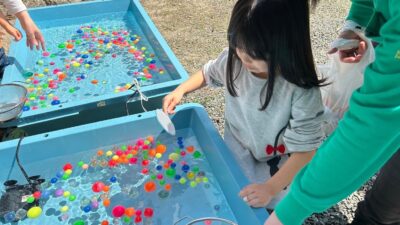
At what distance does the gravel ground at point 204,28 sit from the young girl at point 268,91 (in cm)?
84

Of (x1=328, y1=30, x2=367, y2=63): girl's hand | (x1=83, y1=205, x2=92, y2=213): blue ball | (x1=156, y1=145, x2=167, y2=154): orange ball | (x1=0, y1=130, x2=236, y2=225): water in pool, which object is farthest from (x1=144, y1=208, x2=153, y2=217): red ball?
(x1=328, y1=30, x2=367, y2=63): girl's hand

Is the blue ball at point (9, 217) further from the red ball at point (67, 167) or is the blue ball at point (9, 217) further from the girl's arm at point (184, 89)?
the girl's arm at point (184, 89)

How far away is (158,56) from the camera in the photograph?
2.96 meters

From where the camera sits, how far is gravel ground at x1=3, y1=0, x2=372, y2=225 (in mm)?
2836

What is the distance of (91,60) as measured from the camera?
2963mm

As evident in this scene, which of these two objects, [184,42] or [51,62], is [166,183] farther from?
[184,42]

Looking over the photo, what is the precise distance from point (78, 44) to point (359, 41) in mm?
2321

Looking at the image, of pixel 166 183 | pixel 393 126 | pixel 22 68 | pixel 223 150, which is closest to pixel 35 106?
pixel 22 68

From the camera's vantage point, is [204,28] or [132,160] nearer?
[132,160]

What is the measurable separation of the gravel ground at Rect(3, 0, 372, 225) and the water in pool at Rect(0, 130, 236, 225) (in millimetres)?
611

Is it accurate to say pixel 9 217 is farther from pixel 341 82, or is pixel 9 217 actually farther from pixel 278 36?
pixel 341 82

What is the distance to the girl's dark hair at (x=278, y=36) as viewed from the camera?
118 centimetres

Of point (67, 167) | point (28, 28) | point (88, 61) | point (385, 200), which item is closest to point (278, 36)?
point (385, 200)

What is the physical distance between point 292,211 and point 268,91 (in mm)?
621
